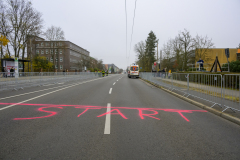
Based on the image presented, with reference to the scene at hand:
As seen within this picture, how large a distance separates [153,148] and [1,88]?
12.7 meters

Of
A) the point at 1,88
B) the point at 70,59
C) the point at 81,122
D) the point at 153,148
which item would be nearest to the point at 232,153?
the point at 153,148

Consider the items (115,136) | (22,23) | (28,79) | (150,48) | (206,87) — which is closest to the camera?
(115,136)

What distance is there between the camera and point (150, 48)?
55.4 metres

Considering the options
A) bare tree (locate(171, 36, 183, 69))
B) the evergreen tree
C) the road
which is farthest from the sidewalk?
the evergreen tree

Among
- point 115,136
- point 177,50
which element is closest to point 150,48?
point 177,50

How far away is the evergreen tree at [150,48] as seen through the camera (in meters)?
55.6

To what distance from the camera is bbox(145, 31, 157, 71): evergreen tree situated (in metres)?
55.6

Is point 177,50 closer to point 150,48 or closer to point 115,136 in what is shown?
point 150,48

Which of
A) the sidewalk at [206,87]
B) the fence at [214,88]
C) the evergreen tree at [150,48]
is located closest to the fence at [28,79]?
the sidewalk at [206,87]

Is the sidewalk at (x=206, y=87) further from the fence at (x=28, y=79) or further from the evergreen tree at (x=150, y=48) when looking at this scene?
the evergreen tree at (x=150, y=48)

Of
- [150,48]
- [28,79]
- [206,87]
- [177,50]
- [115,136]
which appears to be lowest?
[115,136]

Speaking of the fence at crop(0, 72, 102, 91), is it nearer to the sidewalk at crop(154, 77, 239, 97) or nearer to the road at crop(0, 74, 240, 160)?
the road at crop(0, 74, 240, 160)

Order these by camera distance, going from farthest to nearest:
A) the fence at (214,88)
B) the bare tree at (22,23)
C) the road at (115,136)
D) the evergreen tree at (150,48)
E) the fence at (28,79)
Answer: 1. the evergreen tree at (150,48)
2. the bare tree at (22,23)
3. the fence at (28,79)
4. the fence at (214,88)
5. the road at (115,136)

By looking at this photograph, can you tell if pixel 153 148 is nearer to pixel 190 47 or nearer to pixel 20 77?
pixel 20 77
